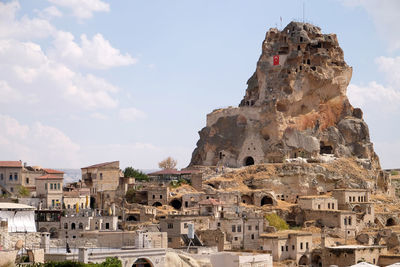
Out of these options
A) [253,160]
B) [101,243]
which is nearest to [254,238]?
[101,243]

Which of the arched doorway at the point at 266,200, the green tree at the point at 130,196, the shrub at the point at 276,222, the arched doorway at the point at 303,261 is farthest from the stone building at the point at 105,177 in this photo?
the arched doorway at the point at 303,261

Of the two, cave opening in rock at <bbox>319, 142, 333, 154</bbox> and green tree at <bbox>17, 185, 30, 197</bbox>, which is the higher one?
cave opening in rock at <bbox>319, 142, 333, 154</bbox>

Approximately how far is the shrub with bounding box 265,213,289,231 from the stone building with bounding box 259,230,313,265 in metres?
6.57

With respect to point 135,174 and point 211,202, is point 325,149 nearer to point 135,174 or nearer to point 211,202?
point 135,174

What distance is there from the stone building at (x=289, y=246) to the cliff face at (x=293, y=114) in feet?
88.7

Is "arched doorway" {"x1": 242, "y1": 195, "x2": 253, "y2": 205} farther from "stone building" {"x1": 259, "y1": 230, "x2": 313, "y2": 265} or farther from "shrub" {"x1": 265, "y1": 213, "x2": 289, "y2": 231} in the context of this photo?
"stone building" {"x1": 259, "y1": 230, "x2": 313, "y2": 265}

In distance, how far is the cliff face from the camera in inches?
4016

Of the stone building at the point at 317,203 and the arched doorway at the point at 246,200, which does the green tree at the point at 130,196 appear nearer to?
the arched doorway at the point at 246,200

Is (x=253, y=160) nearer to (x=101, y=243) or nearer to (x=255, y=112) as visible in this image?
(x=255, y=112)

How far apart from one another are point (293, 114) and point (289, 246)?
33.4 meters

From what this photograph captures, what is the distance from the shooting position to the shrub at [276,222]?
266 ft

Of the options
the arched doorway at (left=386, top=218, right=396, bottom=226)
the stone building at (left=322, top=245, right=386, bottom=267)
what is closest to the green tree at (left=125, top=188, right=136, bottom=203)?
the stone building at (left=322, top=245, right=386, bottom=267)

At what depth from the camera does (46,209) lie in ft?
252

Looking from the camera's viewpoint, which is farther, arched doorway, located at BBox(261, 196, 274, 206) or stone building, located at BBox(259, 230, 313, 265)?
arched doorway, located at BBox(261, 196, 274, 206)
